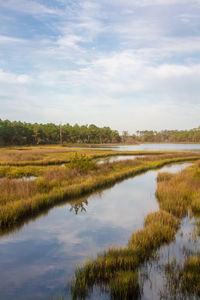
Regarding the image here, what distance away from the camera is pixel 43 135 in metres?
111

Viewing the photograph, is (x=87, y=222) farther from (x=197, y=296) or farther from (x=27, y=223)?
(x=197, y=296)

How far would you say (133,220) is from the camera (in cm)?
1177

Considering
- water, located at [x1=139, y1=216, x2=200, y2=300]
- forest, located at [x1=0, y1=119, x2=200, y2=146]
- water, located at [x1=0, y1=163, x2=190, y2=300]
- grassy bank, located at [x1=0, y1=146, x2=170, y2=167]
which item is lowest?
water, located at [x1=0, y1=163, x2=190, y2=300]

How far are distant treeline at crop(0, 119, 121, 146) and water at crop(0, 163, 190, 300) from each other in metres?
84.9

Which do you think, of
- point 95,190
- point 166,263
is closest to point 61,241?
point 166,263

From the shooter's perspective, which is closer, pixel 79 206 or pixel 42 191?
pixel 79 206

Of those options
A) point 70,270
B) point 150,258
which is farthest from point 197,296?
point 70,270

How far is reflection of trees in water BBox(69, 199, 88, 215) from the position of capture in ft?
43.8

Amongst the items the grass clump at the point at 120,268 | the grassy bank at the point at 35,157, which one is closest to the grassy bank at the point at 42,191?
the grassy bank at the point at 35,157

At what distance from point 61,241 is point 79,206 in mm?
4776

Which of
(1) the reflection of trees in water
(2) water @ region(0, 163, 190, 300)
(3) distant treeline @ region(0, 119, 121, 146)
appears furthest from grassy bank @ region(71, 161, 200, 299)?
(3) distant treeline @ region(0, 119, 121, 146)

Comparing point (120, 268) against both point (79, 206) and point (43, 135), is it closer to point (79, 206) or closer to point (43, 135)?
point (79, 206)

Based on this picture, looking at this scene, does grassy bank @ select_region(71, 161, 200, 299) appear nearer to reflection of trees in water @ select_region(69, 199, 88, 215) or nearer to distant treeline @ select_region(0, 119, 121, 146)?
reflection of trees in water @ select_region(69, 199, 88, 215)

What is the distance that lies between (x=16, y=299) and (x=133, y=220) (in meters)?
7.26
